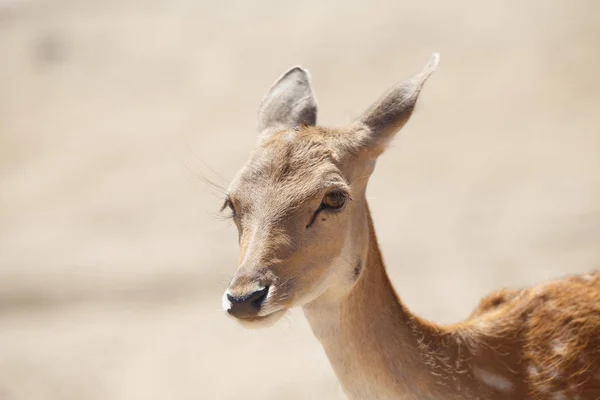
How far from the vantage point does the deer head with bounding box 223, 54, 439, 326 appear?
4.52m

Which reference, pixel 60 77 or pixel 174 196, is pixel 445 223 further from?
pixel 60 77

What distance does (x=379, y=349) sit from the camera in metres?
4.88

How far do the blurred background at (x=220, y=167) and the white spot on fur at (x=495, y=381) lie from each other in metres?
4.83

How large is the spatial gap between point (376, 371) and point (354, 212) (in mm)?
810

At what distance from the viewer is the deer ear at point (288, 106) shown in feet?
18.4

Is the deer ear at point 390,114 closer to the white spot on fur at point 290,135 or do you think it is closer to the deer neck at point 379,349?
the white spot on fur at point 290,135

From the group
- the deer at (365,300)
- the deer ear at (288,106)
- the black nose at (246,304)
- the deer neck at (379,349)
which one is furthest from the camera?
the deer ear at (288,106)

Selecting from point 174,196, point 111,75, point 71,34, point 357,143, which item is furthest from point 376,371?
point 71,34

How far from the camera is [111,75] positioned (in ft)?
63.8

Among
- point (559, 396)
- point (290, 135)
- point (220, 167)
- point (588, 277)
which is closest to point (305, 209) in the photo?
point (290, 135)

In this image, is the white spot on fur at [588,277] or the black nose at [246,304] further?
the white spot on fur at [588,277]

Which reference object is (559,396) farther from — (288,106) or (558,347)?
(288,106)

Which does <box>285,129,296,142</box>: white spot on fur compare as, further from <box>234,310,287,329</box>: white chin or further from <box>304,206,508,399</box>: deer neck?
<box>234,310,287,329</box>: white chin

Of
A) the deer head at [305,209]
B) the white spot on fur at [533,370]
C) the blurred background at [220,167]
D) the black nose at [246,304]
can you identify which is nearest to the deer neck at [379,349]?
the deer head at [305,209]
